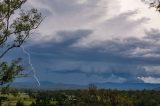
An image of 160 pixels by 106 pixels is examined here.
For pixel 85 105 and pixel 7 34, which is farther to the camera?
pixel 85 105

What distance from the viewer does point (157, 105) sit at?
151 meters

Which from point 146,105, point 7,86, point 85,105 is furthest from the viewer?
point 146,105

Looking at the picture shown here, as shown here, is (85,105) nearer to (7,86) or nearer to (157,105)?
(157,105)

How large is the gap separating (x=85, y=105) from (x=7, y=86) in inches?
4210

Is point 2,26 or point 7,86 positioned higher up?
point 2,26

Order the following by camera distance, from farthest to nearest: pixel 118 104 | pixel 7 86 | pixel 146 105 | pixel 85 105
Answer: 1. pixel 146 105
2. pixel 85 105
3. pixel 118 104
4. pixel 7 86

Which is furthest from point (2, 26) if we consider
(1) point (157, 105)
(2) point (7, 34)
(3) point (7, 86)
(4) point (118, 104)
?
(1) point (157, 105)

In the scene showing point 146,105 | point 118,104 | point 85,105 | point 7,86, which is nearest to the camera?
point 7,86

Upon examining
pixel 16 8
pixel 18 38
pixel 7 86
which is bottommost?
pixel 7 86

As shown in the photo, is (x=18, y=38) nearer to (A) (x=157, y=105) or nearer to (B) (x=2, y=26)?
(B) (x=2, y=26)

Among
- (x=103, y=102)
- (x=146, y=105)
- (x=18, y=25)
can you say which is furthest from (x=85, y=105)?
(x=18, y=25)

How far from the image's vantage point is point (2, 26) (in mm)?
40094

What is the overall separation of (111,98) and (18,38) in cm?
9309

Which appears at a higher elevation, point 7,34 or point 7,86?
point 7,34
